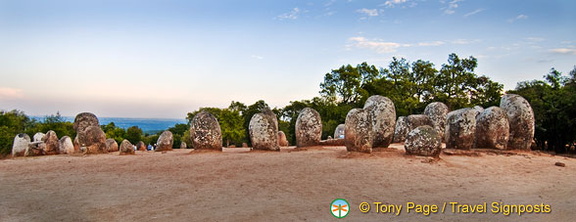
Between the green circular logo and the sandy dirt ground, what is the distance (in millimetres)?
104

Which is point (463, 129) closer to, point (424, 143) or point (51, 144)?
point (424, 143)

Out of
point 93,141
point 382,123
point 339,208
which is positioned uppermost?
point 382,123

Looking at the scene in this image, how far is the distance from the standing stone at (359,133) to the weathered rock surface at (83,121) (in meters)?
15.3

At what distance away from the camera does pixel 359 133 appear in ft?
43.9

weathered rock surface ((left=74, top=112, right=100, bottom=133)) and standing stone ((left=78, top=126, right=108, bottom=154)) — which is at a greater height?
weathered rock surface ((left=74, top=112, right=100, bottom=133))

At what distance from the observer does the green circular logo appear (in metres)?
6.73

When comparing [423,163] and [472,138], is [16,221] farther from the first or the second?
[472,138]

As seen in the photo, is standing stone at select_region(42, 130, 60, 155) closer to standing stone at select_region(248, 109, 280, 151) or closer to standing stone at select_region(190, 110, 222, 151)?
standing stone at select_region(190, 110, 222, 151)

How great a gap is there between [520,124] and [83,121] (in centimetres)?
2240

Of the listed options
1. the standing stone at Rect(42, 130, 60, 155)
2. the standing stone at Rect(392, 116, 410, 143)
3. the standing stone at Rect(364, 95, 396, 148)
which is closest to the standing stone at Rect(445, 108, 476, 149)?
the standing stone at Rect(364, 95, 396, 148)

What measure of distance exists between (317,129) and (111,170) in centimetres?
970

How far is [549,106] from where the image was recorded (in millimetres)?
21641

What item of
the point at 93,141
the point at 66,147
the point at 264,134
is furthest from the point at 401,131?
the point at 66,147

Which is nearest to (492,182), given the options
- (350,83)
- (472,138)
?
(472,138)
